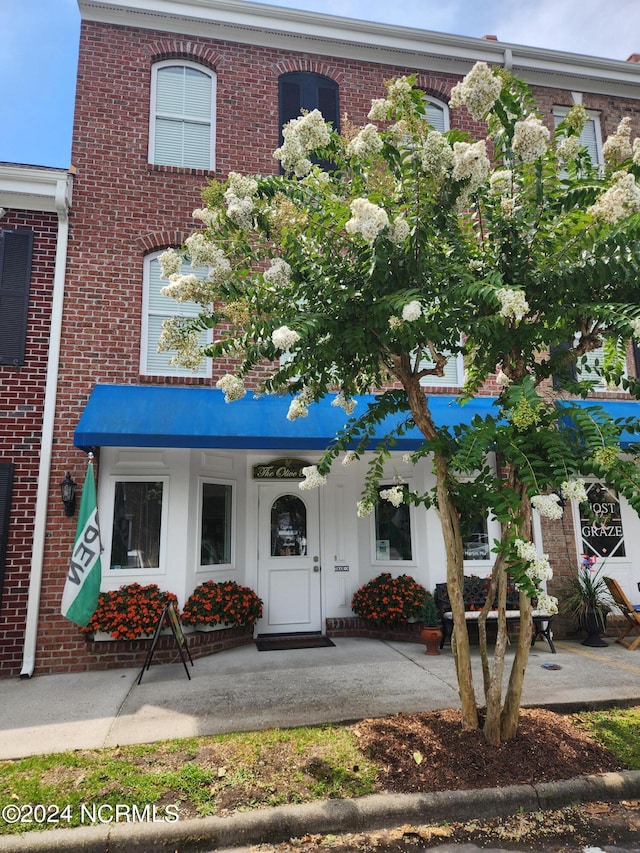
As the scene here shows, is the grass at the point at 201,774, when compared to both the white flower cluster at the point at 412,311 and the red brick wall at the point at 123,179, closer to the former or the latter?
Answer: the red brick wall at the point at 123,179

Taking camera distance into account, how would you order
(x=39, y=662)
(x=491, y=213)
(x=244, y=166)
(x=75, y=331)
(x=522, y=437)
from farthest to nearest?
1. (x=244, y=166)
2. (x=75, y=331)
3. (x=39, y=662)
4. (x=491, y=213)
5. (x=522, y=437)

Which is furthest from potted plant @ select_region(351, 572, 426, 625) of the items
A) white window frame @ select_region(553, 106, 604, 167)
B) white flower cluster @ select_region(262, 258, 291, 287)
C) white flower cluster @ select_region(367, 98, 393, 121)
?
white window frame @ select_region(553, 106, 604, 167)

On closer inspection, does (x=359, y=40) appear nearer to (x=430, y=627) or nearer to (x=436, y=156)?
(x=436, y=156)

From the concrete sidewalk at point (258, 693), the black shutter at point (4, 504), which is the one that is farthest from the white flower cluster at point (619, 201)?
the black shutter at point (4, 504)

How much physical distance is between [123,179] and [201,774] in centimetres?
775

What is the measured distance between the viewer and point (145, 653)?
22.3 ft

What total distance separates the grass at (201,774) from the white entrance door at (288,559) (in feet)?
11.7

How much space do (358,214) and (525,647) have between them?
343cm

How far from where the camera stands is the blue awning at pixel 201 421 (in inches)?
253

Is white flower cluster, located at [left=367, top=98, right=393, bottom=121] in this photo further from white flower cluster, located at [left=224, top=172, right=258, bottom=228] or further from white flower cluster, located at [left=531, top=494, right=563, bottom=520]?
white flower cluster, located at [left=531, top=494, right=563, bottom=520]

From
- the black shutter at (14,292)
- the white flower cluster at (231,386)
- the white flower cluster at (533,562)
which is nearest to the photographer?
the white flower cluster at (533,562)

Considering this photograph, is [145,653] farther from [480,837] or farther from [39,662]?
[480,837]

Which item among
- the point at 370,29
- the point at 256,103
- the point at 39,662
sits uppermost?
the point at 370,29

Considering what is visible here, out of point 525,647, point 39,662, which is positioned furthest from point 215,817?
point 39,662
